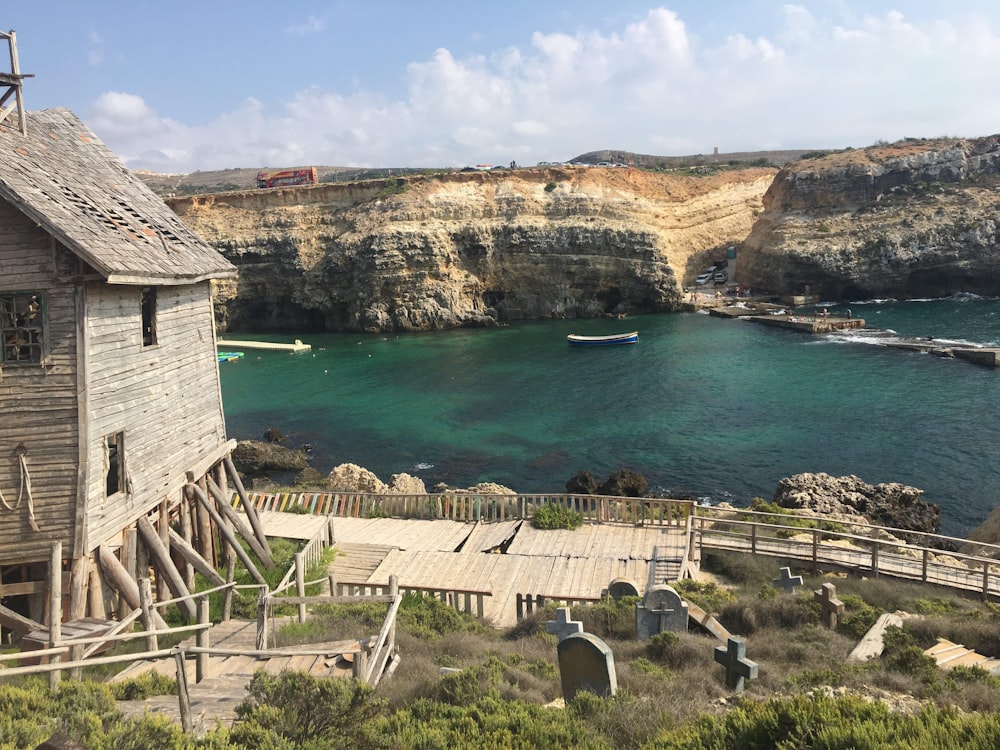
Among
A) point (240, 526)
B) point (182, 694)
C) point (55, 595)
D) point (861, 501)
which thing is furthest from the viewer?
point (861, 501)

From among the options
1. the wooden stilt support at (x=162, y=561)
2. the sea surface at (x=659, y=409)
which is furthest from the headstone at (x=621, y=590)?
the sea surface at (x=659, y=409)

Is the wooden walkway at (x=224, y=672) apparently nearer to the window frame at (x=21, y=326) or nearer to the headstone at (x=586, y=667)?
the headstone at (x=586, y=667)

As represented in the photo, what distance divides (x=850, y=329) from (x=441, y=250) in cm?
3857

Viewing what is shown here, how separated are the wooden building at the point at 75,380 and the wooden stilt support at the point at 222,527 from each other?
690 millimetres

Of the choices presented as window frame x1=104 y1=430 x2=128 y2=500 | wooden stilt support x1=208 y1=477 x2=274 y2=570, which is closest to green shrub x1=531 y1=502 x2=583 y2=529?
wooden stilt support x1=208 y1=477 x2=274 y2=570

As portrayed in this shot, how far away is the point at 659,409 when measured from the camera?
3841cm

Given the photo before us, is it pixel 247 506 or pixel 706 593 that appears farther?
pixel 247 506

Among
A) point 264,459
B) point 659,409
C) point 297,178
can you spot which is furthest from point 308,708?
point 297,178

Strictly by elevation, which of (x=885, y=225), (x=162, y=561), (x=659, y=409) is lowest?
(x=659, y=409)

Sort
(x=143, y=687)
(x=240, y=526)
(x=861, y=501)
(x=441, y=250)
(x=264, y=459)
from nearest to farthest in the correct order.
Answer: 1. (x=143, y=687)
2. (x=240, y=526)
3. (x=861, y=501)
4. (x=264, y=459)
5. (x=441, y=250)

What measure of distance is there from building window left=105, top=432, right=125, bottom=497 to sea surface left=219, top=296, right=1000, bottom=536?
1824cm

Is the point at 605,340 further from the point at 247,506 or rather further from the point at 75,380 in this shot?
the point at 75,380

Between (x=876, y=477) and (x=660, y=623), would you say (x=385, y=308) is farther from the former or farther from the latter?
(x=660, y=623)

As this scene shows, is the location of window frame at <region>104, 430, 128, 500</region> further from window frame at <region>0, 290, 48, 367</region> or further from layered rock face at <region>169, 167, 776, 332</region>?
layered rock face at <region>169, 167, 776, 332</region>
